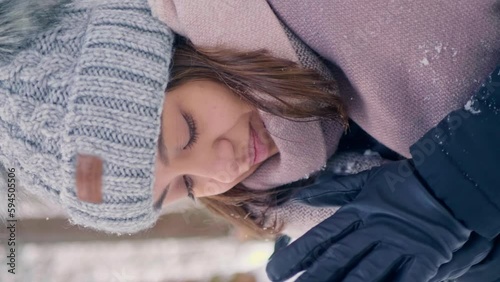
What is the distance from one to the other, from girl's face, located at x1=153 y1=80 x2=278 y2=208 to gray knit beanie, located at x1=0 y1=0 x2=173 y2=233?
35 mm

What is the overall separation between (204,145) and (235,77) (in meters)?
0.11

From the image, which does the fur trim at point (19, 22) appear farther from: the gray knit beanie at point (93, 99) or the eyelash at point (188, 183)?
the eyelash at point (188, 183)

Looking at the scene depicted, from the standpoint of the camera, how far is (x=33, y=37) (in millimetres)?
758

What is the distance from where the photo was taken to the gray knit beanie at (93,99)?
722mm

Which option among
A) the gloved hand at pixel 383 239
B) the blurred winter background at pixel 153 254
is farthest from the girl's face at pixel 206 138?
the blurred winter background at pixel 153 254

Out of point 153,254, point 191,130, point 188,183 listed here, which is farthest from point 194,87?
point 153,254

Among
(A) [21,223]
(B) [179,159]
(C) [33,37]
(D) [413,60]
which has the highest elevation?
(D) [413,60]

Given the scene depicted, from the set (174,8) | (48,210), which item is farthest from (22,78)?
(48,210)

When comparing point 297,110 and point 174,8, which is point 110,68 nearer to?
point 174,8

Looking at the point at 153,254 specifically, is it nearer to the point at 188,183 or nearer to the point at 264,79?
the point at 188,183

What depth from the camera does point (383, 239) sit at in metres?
0.71

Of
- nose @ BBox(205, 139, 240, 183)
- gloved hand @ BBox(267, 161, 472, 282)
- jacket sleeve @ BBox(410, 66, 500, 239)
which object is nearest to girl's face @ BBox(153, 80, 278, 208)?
nose @ BBox(205, 139, 240, 183)

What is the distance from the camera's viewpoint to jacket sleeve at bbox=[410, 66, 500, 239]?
651mm

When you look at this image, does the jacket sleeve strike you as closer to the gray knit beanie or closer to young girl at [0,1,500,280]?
young girl at [0,1,500,280]
